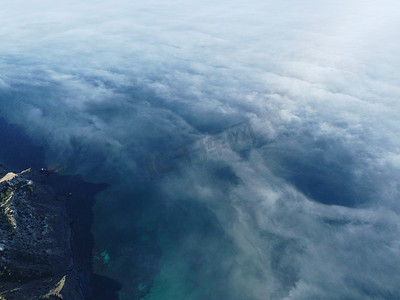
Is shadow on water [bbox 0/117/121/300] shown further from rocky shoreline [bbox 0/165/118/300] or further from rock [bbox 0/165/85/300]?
rock [bbox 0/165/85/300]

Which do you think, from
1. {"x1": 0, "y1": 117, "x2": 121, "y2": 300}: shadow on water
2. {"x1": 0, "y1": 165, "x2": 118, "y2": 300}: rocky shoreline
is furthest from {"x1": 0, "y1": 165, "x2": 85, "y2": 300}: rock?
{"x1": 0, "y1": 117, "x2": 121, "y2": 300}: shadow on water

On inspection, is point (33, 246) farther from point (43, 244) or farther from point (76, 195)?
point (76, 195)

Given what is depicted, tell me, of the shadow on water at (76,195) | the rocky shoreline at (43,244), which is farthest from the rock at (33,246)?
the shadow on water at (76,195)

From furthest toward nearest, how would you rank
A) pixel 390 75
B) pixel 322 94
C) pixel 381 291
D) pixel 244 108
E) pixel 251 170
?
pixel 390 75
pixel 322 94
pixel 244 108
pixel 251 170
pixel 381 291

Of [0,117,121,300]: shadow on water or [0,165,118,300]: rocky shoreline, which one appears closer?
[0,165,118,300]: rocky shoreline

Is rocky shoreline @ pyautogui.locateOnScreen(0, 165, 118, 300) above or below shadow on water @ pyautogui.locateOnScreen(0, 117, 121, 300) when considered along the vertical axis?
above

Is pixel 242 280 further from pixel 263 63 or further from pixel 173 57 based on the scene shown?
pixel 173 57

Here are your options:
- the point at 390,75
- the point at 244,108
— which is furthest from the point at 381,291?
the point at 390,75

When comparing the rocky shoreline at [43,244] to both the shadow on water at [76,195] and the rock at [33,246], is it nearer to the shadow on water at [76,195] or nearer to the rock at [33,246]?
the rock at [33,246]

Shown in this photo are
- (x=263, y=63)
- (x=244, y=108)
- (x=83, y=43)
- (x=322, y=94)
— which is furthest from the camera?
(x=83, y=43)

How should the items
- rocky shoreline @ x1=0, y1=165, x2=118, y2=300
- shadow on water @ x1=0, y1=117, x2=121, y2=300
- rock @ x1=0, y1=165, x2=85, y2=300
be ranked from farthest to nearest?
1. shadow on water @ x1=0, y1=117, x2=121, y2=300
2. rocky shoreline @ x1=0, y1=165, x2=118, y2=300
3. rock @ x1=0, y1=165, x2=85, y2=300
